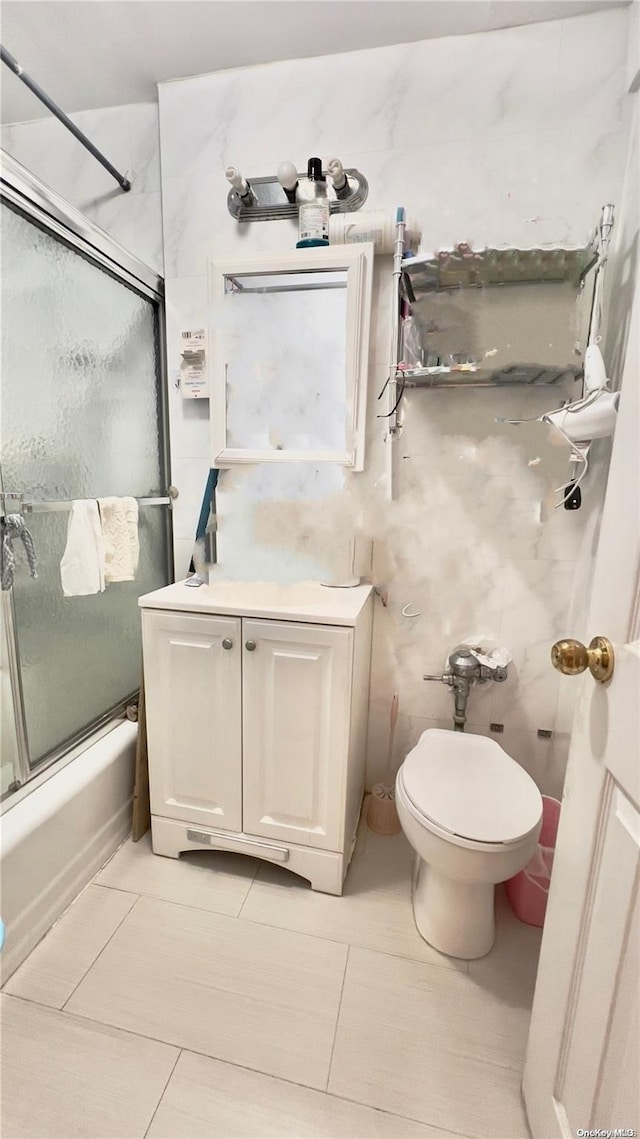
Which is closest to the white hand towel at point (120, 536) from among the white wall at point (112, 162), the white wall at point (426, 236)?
the white wall at point (426, 236)

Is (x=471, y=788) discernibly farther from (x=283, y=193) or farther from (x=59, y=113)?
(x=59, y=113)

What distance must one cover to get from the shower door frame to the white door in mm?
1263

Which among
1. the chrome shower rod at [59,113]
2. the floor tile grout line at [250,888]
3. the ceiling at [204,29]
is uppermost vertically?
the ceiling at [204,29]

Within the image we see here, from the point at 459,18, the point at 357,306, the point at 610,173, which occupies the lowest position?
the point at 357,306

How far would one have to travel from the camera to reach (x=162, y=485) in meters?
1.76

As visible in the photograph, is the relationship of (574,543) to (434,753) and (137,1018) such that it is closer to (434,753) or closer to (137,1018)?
(434,753)

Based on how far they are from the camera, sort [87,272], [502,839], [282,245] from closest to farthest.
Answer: [502,839], [87,272], [282,245]

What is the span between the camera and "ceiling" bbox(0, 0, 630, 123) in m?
1.26

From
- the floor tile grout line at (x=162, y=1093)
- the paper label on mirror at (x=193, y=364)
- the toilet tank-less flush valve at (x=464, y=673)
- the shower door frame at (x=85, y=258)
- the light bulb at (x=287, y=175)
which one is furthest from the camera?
the paper label on mirror at (x=193, y=364)

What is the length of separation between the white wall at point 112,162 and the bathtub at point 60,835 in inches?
65.2

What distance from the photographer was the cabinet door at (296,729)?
4.08ft

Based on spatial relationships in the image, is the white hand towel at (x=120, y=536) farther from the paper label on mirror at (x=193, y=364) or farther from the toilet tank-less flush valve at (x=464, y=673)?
the toilet tank-less flush valve at (x=464, y=673)

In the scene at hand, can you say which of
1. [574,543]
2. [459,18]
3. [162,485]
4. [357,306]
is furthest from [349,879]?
[459,18]

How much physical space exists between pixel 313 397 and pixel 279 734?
1001mm
